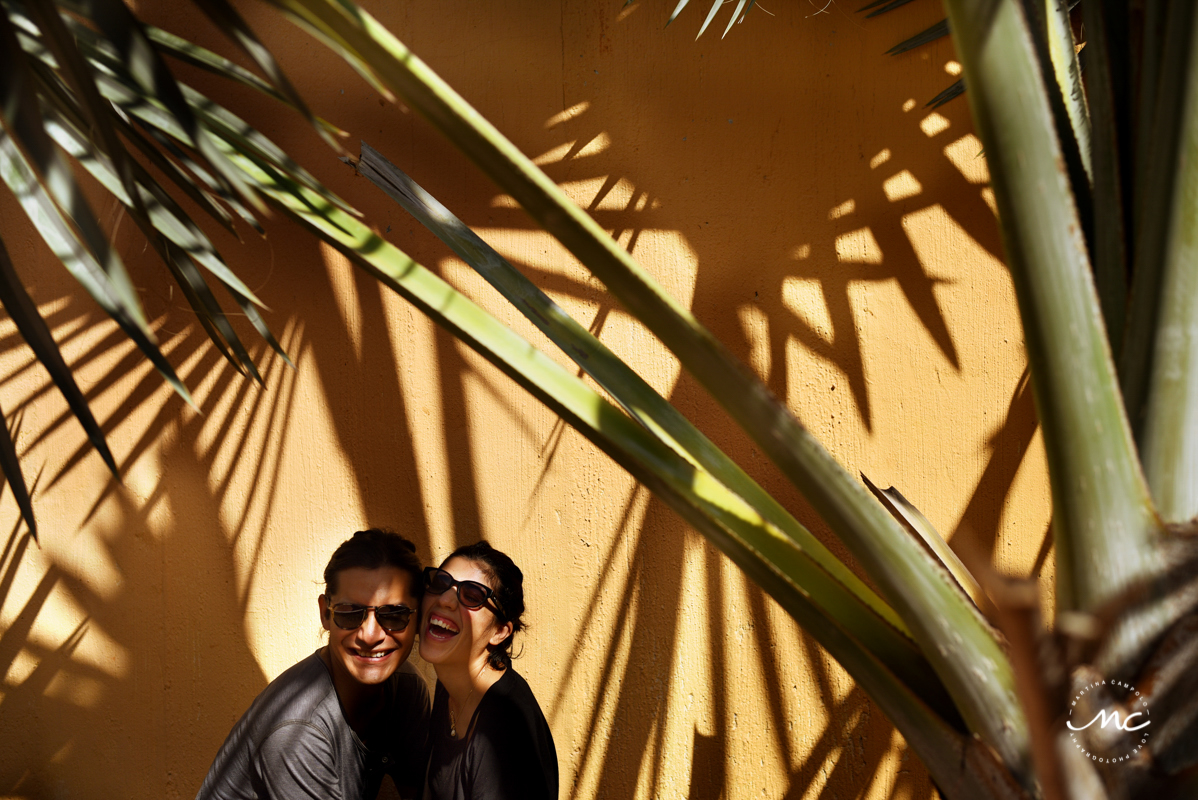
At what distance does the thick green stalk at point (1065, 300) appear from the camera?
0.47 m

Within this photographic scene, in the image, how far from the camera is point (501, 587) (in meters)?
1.53

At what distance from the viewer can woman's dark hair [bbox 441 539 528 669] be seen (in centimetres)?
151

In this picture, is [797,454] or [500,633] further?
[500,633]

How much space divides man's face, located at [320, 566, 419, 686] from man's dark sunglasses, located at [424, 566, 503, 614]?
0.25 feet

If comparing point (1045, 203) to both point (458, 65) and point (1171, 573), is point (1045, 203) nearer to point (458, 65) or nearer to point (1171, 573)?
point (1171, 573)

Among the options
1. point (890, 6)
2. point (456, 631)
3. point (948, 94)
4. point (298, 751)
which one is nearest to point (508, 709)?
point (456, 631)

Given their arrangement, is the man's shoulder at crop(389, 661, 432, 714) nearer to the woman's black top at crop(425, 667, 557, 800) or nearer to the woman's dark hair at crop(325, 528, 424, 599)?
the woman's black top at crop(425, 667, 557, 800)

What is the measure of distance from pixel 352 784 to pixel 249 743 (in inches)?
9.6

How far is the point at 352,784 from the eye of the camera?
146 centimetres

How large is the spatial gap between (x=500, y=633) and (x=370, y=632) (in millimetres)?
289

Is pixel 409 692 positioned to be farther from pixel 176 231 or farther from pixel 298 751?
pixel 176 231

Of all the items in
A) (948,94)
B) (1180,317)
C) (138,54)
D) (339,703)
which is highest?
(948,94)

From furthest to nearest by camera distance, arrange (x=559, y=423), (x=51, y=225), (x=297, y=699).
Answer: (x=559, y=423) → (x=297, y=699) → (x=51, y=225)

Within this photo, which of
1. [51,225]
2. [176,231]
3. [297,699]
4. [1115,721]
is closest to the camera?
[1115,721]
